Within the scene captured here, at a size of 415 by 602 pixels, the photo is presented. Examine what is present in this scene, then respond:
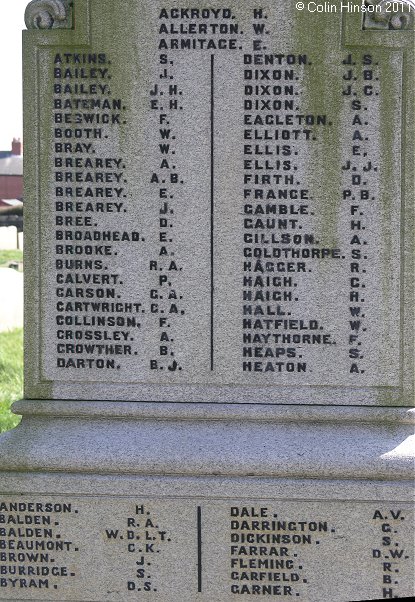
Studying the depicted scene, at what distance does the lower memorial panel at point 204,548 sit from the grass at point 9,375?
2.65 metres

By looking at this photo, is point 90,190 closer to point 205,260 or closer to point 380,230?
point 205,260

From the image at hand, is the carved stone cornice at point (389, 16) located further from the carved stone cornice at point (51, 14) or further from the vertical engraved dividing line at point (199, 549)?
the vertical engraved dividing line at point (199, 549)

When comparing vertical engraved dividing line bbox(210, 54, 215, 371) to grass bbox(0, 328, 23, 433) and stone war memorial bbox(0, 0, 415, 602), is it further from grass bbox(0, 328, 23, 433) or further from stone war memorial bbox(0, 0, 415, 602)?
grass bbox(0, 328, 23, 433)

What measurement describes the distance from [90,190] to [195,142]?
565mm

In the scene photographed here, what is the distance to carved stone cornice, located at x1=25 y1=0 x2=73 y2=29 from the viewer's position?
15.6 feet

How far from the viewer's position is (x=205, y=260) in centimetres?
480

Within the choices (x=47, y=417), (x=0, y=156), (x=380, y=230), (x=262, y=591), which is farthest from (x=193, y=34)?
(x=0, y=156)

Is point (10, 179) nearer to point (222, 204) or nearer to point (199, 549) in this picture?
point (222, 204)

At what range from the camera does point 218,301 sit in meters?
4.80

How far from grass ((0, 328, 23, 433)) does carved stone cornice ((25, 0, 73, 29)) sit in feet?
11.5

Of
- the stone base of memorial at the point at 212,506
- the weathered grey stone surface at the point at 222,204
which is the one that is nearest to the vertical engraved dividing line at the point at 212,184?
the weathered grey stone surface at the point at 222,204

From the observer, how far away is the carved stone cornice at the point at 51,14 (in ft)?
15.6

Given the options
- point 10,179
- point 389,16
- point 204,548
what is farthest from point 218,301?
point 10,179

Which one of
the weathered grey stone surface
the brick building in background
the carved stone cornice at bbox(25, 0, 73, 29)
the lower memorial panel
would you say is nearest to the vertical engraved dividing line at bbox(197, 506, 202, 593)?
the lower memorial panel
